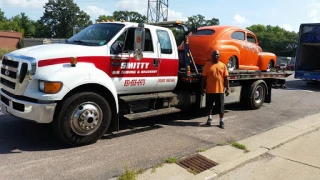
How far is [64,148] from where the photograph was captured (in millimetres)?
5566

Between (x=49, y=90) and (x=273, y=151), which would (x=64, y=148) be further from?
(x=273, y=151)

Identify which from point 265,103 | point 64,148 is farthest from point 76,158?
point 265,103

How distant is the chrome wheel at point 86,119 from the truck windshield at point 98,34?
4.11ft

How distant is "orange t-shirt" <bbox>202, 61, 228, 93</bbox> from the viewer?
737cm

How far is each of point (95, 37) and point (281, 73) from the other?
7.17 m

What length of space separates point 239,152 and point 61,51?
355 cm

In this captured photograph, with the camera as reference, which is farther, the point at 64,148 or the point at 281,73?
the point at 281,73

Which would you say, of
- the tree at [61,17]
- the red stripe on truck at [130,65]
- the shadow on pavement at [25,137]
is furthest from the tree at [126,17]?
the tree at [61,17]

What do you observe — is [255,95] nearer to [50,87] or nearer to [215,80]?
[215,80]

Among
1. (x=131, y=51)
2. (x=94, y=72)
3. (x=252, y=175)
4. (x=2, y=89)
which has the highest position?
(x=131, y=51)

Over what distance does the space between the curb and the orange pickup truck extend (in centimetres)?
277

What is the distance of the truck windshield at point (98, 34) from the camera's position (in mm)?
6270

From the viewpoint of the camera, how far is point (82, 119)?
5.62 metres

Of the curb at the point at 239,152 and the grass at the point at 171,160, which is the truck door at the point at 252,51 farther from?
the grass at the point at 171,160
